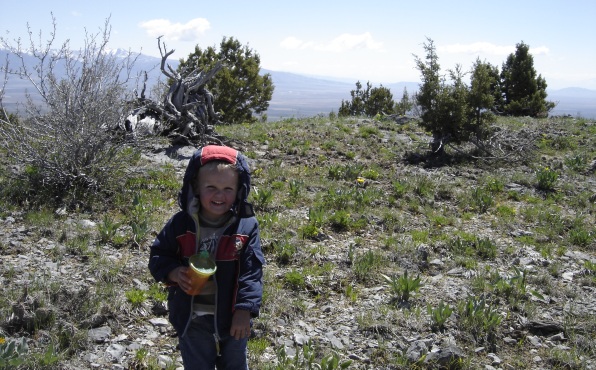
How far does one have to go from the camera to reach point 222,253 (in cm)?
294

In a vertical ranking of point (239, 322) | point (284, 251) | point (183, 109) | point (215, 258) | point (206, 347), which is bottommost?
point (284, 251)

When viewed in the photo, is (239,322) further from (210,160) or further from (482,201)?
(482,201)

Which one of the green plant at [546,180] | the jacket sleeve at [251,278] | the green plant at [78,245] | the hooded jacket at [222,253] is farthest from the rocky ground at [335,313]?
the green plant at [546,180]

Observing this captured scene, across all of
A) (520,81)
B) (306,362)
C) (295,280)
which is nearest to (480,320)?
(306,362)

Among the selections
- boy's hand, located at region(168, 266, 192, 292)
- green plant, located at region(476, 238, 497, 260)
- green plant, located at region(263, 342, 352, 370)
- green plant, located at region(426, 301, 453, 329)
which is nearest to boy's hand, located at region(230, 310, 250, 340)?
boy's hand, located at region(168, 266, 192, 292)

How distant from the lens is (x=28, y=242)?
5.81 meters

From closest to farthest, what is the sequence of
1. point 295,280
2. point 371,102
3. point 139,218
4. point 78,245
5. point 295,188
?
1. point 295,280
2. point 78,245
3. point 139,218
4. point 295,188
5. point 371,102

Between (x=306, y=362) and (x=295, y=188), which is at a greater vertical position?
(x=295, y=188)

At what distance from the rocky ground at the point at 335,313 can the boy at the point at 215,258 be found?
1.01 m

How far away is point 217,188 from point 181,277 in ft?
1.72

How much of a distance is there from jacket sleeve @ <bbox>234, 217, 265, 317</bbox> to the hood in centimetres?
14

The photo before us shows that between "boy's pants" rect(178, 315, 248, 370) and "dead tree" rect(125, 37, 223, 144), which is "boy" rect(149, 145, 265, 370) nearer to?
"boy's pants" rect(178, 315, 248, 370)

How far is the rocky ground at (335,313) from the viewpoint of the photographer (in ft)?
13.4

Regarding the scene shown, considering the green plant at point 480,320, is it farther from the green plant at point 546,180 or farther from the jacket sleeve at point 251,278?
the green plant at point 546,180
